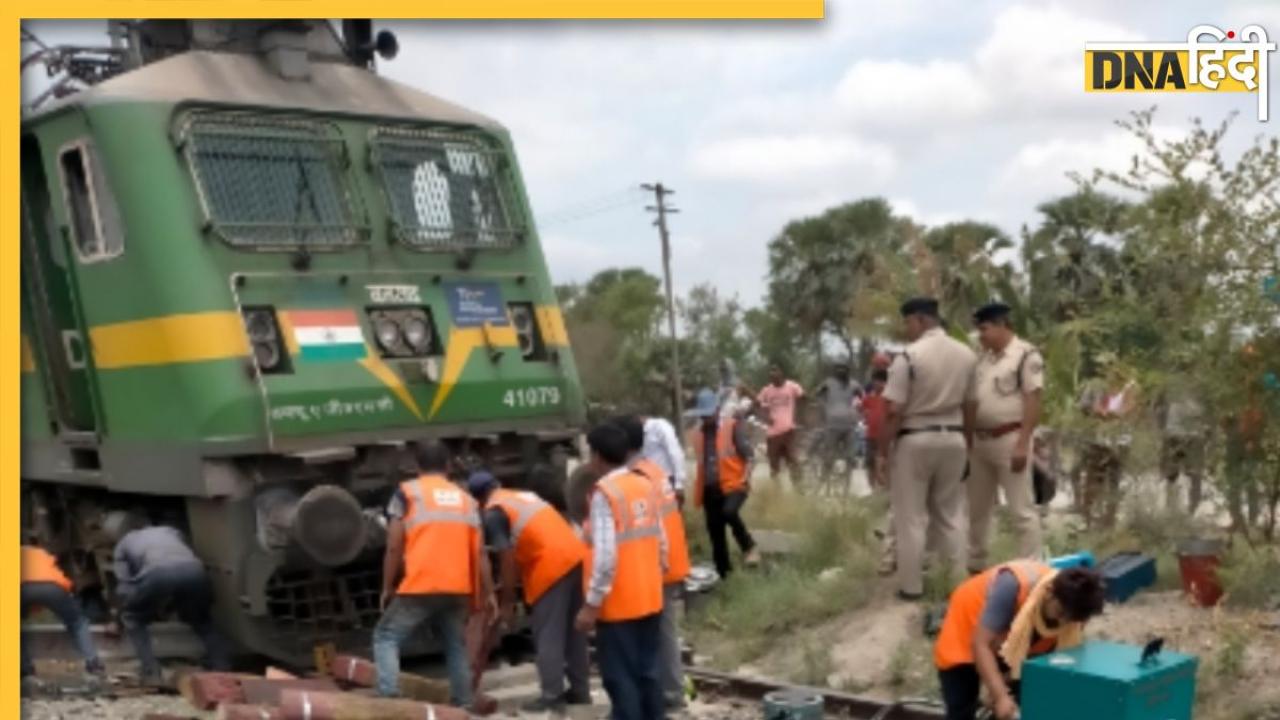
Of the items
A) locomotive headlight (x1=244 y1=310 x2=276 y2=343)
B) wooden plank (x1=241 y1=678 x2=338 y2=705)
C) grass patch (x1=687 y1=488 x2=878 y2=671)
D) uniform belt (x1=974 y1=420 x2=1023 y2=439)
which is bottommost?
grass patch (x1=687 y1=488 x2=878 y2=671)

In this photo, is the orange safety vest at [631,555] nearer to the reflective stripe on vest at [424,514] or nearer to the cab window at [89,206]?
the reflective stripe on vest at [424,514]

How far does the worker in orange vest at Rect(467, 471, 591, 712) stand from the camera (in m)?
7.42

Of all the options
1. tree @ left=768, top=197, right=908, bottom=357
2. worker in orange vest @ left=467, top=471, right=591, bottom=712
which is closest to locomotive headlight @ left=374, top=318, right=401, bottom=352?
worker in orange vest @ left=467, top=471, right=591, bottom=712

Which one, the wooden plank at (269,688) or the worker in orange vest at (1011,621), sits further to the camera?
the wooden plank at (269,688)

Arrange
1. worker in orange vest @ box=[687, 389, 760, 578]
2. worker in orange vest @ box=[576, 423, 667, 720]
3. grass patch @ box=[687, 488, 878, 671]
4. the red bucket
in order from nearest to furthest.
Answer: worker in orange vest @ box=[576, 423, 667, 720] → the red bucket → grass patch @ box=[687, 488, 878, 671] → worker in orange vest @ box=[687, 389, 760, 578]

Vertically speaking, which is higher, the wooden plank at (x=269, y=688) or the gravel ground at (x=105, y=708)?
the wooden plank at (x=269, y=688)

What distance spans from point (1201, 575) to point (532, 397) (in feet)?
12.6

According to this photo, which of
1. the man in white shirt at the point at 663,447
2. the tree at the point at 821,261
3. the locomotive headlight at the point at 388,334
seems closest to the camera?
the locomotive headlight at the point at 388,334

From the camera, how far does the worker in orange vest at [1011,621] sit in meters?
5.43

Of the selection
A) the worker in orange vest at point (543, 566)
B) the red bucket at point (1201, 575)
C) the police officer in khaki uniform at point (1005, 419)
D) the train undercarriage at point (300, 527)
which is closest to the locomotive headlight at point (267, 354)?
the train undercarriage at point (300, 527)

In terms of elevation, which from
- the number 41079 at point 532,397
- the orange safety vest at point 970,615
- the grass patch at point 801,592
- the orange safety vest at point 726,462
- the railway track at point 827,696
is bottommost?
the railway track at point 827,696

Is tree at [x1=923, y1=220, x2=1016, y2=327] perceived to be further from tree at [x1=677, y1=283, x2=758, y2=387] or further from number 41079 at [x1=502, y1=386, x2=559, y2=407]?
tree at [x1=677, y1=283, x2=758, y2=387]

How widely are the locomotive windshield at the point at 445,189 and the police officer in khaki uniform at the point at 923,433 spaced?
95.1 inches

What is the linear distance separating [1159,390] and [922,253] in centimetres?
564
